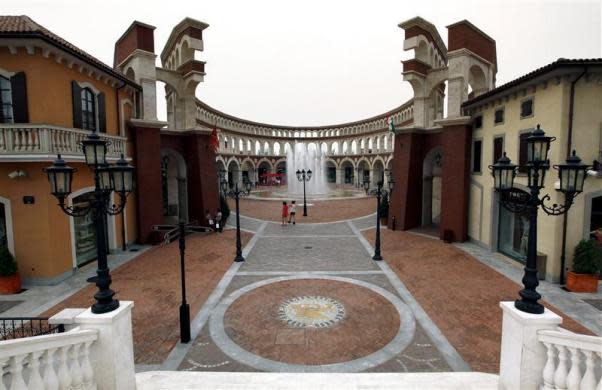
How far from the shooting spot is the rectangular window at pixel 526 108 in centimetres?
1284

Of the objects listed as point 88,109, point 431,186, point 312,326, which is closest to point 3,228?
point 88,109

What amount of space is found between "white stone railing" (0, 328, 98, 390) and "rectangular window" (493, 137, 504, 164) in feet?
55.8

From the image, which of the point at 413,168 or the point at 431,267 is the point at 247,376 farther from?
the point at 413,168

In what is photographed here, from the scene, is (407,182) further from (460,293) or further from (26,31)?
(26,31)

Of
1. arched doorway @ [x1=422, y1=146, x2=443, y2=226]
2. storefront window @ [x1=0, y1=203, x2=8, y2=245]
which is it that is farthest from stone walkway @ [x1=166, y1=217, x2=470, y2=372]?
arched doorway @ [x1=422, y1=146, x2=443, y2=226]

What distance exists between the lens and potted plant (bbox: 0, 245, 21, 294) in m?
10.9

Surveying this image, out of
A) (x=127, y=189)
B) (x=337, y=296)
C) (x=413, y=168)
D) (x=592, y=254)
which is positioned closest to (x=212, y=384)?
(x=127, y=189)

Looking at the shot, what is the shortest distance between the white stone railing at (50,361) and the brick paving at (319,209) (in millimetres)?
20993

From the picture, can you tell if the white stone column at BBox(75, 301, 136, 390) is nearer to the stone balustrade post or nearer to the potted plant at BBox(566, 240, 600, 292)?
the stone balustrade post

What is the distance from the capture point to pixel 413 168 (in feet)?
68.9

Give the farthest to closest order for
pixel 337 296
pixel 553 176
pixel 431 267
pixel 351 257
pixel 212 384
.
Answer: pixel 351 257
pixel 431 267
pixel 553 176
pixel 337 296
pixel 212 384

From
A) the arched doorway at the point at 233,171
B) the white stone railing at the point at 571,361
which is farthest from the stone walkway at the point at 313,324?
the arched doorway at the point at 233,171

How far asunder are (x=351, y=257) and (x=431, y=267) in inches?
148

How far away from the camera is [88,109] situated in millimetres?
14000
